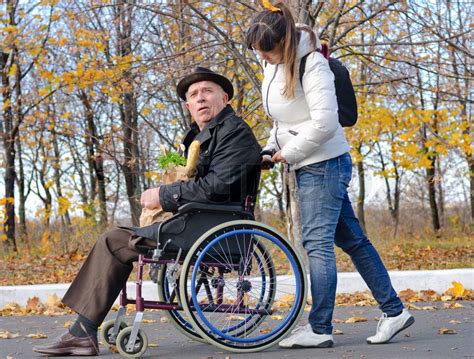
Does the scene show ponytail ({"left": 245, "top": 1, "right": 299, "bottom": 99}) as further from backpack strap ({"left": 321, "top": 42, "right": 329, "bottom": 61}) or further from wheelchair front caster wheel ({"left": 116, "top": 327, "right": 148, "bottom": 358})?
wheelchair front caster wheel ({"left": 116, "top": 327, "right": 148, "bottom": 358})

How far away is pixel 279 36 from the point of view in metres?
4.02

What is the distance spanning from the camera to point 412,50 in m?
8.45

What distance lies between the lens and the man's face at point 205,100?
4352mm

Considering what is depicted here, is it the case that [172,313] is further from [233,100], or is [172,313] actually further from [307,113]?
[233,100]

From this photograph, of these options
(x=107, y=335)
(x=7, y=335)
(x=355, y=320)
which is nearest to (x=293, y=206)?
(x=355, y=320)

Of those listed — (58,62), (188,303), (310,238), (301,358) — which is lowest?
(301,358)

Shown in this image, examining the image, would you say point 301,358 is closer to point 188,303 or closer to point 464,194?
point 188,303

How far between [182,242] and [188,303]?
0.31 meters

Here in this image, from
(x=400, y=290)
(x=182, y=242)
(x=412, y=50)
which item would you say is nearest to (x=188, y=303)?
(x=182, y=242)

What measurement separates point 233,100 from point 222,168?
6178 mm

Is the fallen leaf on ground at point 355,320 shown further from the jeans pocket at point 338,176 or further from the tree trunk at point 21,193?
the tree trunk at point 21,193

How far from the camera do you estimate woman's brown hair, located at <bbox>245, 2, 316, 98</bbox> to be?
13.2ft

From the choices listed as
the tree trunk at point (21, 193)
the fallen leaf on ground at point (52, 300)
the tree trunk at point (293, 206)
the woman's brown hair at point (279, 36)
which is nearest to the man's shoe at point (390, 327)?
the woman's brown hair at point (279, 36)

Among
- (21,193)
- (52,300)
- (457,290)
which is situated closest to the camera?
(457,290)
